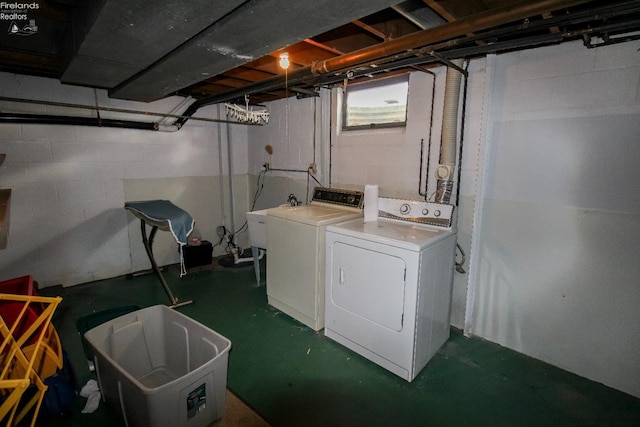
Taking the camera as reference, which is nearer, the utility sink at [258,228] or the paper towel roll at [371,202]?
the paper towel roll at [371,202]

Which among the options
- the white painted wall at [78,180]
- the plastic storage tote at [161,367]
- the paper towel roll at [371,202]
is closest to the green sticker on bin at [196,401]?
the plastic storage tote at [161,367]

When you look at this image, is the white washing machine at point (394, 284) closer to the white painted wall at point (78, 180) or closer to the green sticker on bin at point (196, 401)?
the green sticker on bin at point (196, 401)

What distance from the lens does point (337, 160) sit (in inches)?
140

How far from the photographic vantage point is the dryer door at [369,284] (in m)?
2.09

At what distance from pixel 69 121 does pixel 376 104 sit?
3.21 m

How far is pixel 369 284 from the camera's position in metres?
2.24

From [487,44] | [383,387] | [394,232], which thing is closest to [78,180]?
[394,232]

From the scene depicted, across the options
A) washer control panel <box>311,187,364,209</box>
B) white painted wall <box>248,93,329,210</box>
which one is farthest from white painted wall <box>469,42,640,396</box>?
white painted wall <box>248,93,329,210</box>

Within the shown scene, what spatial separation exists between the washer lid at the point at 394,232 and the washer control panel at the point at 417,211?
0.05 m

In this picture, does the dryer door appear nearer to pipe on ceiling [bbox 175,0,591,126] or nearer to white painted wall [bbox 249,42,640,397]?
white painted wall [bbox 249,42,640,397]

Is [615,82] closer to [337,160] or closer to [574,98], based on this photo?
[574,98]

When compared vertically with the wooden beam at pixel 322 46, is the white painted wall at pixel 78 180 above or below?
below

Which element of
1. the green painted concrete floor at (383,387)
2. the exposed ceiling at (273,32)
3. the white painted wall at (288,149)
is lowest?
the green painted concrete floor at (383,387)

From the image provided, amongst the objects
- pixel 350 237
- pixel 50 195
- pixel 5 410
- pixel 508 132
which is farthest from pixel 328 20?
pixel 50 195
